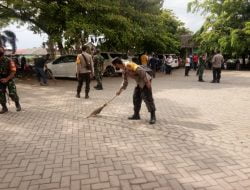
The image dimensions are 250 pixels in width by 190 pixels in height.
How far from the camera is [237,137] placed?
5.92m

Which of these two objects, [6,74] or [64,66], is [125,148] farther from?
[64,66]

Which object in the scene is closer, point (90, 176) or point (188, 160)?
point (90, 176)

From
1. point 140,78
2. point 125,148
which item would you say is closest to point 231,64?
point 140,78

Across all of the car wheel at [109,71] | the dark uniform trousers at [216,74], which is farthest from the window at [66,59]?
the dark uniform trousers at [216,74]

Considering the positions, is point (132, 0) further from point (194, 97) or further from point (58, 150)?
point (58, 150)

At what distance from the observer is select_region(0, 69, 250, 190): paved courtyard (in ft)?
13.4

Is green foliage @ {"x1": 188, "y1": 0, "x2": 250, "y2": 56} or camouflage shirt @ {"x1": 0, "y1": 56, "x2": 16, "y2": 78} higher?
green foliage @ {"x1": 188, "y1": 0, "x2": 250, "y2": 56}

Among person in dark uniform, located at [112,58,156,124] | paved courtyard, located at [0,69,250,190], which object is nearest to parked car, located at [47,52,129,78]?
paved courtyard, located at [0,69,250,190]

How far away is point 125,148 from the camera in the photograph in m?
5.35

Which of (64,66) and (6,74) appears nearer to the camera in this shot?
(6,74)

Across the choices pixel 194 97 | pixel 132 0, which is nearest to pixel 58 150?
pixel 194 97

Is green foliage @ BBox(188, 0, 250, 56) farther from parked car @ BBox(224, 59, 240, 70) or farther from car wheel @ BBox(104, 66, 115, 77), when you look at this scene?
car wheel @ BBox(104, 66, 115, 77)

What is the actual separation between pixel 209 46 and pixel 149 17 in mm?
12824

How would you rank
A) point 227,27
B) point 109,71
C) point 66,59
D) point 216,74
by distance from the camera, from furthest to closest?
point 227,27 → point 109,71 → point 66,59 → point 216,74
